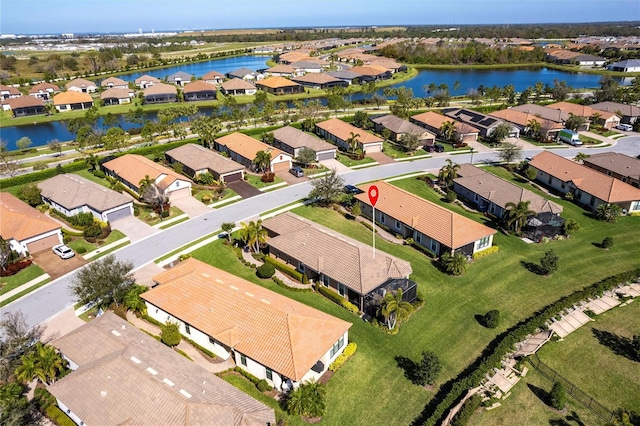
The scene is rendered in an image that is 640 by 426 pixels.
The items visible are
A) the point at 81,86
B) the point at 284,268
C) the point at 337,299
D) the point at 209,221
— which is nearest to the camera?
the point at 337,299

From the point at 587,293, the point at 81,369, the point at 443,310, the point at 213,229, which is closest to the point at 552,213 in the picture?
the point at 587,293

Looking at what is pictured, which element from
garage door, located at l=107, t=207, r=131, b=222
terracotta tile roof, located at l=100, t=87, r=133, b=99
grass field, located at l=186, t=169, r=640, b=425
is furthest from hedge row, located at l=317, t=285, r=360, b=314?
terracotta tile roof, located at l=100, t=87, r=133, b=99

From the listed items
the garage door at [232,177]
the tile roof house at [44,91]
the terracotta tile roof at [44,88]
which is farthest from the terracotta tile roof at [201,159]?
the terracotta tile roof at [44,88]

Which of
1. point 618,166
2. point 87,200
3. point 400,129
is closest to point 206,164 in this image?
point 87,200

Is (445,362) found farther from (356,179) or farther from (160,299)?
(356,179)

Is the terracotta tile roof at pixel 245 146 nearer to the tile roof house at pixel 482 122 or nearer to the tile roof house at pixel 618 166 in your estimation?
the tile roof house at pixel 482 122

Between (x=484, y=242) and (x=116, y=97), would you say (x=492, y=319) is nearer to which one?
(x=484, y=242)
